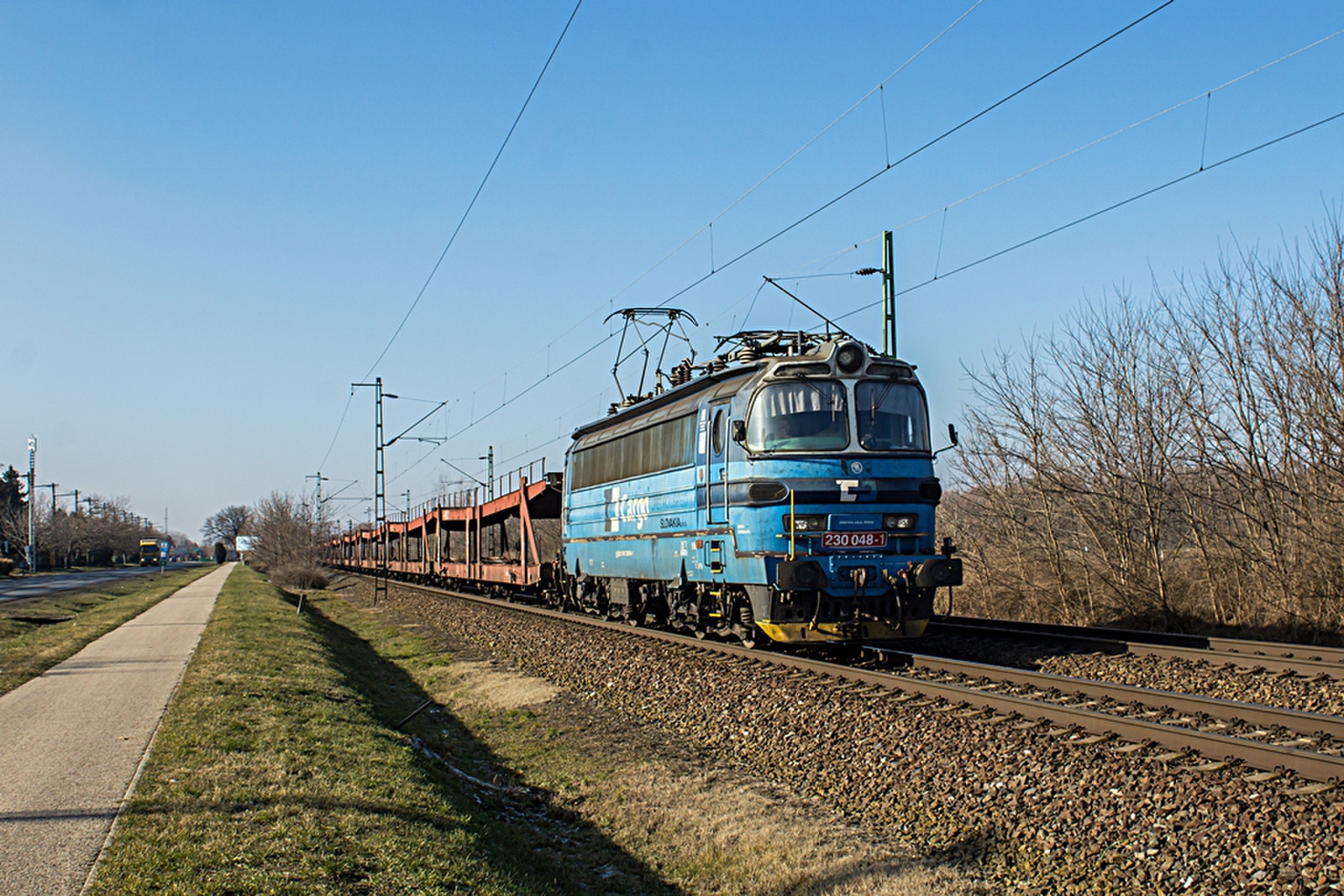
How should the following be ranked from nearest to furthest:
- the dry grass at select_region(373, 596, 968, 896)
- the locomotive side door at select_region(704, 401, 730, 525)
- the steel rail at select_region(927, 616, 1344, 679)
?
the dry grass at select_region(373, 596, 968, 896) → the steel rail at select_region(927, 616, 1344, 679) → the locomotive side door at select_region(704, 401, 730, 525)

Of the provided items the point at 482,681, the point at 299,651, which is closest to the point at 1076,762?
the point at 482,681

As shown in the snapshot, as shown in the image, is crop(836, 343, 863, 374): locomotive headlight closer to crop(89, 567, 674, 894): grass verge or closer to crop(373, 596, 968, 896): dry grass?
crop(373, 596, 968, 896): dry grass

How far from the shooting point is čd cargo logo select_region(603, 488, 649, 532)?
1603cm

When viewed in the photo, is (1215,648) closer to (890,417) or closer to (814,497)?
(890,417)

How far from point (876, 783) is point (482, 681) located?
8.10m

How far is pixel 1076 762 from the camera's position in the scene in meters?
7.12

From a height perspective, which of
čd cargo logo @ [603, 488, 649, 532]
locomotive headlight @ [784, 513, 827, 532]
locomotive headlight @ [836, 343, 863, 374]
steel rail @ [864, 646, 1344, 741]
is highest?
locomotive headlight @ [836, 343, 863, 374]

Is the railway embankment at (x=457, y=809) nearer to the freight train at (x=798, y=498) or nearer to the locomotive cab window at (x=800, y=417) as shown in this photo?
the freight train at (x=798, y=498)

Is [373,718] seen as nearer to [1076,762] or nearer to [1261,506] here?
[1076,762]

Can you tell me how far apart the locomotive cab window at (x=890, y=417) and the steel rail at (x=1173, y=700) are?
2.70 meters

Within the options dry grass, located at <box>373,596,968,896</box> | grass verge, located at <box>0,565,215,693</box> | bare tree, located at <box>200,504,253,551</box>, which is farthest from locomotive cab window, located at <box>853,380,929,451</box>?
bare tree, located at <box>200,504,253,551</box>

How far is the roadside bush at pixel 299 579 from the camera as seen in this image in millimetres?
48344

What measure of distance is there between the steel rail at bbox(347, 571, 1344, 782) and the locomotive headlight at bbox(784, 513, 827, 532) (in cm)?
158

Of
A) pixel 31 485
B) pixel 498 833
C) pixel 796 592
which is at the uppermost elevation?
pixel 31 485
